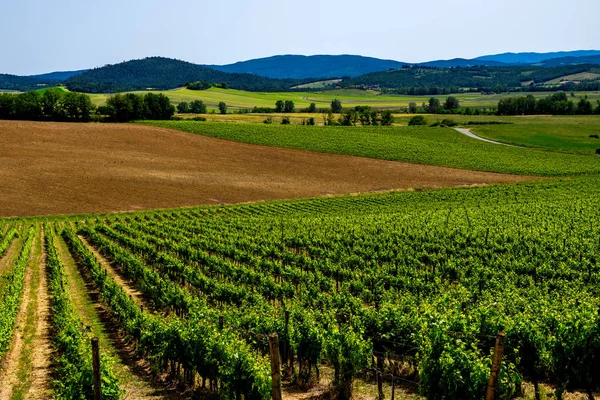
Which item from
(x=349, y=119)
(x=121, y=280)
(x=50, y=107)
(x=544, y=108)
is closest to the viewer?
(x=121, y=280)

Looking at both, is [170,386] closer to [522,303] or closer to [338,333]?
[338,333]

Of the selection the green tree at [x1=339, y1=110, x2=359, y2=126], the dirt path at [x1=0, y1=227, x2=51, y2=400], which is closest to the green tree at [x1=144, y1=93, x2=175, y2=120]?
the green tree at [x1=339, y1=110, x2=359, y2=126]

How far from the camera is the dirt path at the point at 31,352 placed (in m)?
19.0

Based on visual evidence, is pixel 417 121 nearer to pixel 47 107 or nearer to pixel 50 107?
pixel 50 107

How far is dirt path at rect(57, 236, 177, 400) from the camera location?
18.8m

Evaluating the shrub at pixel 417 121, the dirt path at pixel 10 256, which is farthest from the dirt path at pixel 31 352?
the shrub at pixel 417 121

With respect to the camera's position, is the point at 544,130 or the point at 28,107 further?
the point at 544,130

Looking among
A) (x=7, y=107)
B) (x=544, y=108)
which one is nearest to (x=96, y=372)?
(x=7, y=107)

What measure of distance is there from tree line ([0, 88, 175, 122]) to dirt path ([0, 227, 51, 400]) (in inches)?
3465

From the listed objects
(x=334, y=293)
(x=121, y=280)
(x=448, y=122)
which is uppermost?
(x=448, y=122)

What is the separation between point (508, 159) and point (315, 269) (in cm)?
7503

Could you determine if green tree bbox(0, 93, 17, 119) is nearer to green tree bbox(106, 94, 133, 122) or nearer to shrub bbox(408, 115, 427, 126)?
green tree bbox(106, 94, 133, 122)

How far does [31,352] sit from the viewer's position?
22516 mm

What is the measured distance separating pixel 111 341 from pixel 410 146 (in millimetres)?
90986
